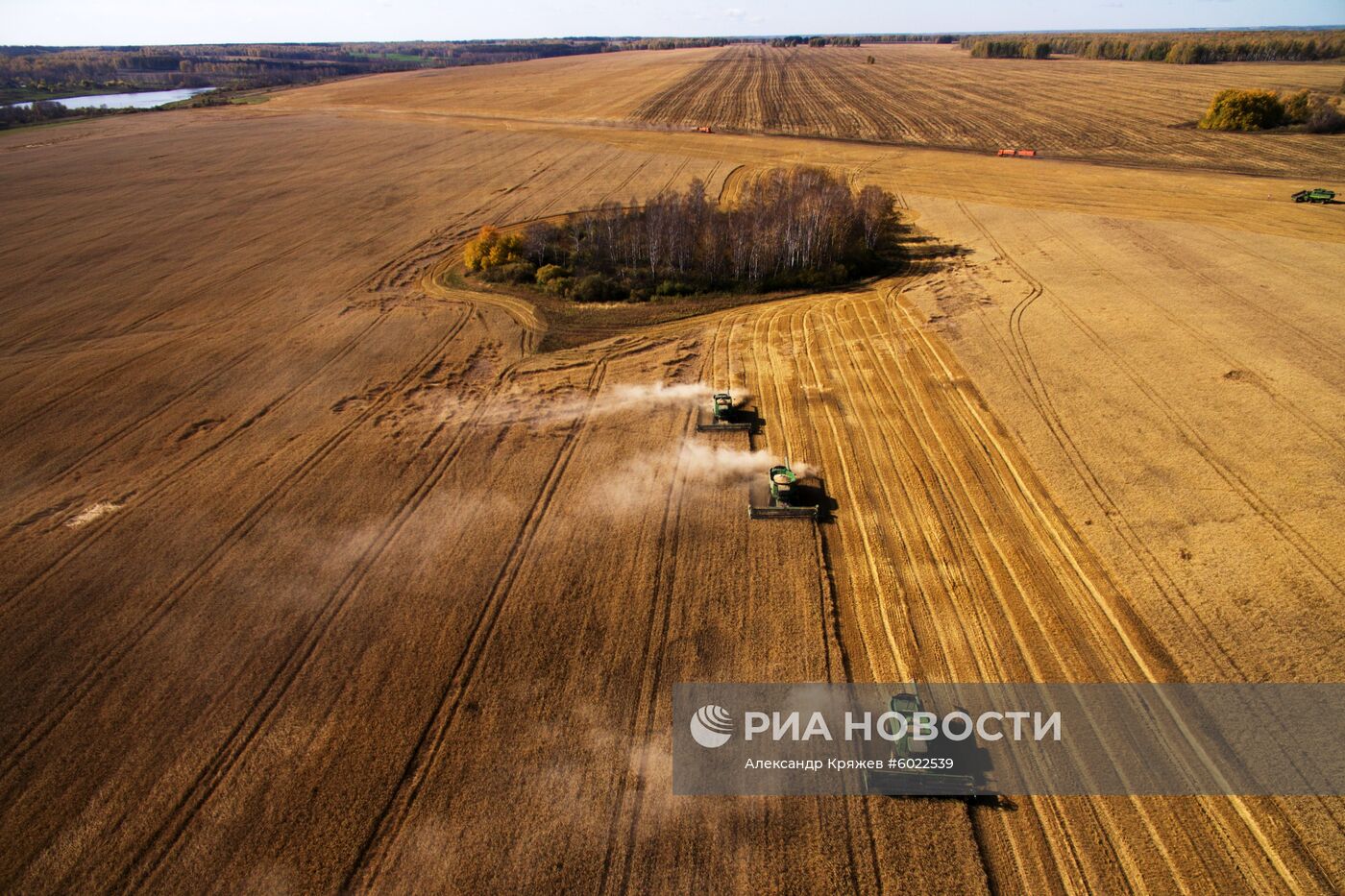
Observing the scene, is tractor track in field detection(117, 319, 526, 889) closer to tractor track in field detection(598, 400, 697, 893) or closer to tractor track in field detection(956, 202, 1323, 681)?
tractor track in field detection(598, 400, 697, 893)

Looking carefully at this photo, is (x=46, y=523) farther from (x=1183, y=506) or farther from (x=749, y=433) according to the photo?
(x=1183, y=506)

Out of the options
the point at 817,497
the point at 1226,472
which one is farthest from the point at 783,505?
the point at 1226,472

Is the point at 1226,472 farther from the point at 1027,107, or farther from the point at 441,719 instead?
the point at 1027,107

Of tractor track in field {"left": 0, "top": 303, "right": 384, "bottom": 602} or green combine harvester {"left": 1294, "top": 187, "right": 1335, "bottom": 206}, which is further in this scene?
green combine harvester {"left": 1294, "top": 187, "right": 1335, "bottom": 206}

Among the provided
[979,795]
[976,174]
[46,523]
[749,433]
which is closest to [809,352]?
[749,433]

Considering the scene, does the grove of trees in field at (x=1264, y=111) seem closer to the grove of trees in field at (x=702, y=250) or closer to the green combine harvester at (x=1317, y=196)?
the green combine harvester at (x=1317, y=196)

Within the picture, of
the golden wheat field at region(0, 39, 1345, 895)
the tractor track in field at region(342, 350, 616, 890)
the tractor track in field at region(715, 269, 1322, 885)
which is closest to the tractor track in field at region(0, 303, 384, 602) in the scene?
the golden wheat field at region(0, 39, 1345, 895)

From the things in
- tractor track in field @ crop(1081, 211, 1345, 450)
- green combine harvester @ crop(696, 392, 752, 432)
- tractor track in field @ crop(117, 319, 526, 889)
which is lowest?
tractor track in field @ crop(117, 319, 526, 889)
